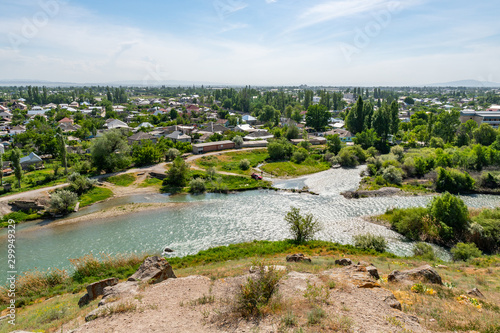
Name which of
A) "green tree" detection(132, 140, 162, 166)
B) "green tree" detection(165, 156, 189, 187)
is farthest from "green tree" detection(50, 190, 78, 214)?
"green tree" detection(132, 140, 162, 166)

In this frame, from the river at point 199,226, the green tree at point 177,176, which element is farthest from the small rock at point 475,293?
the green tree at point 177,176

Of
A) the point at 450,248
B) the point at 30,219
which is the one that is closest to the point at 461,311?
the point at 450,248

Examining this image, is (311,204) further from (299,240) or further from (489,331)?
(489,331)

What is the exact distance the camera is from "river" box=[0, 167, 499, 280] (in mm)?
19297

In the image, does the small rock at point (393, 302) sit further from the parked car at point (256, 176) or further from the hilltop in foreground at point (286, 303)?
the parked car at point (256, 176)

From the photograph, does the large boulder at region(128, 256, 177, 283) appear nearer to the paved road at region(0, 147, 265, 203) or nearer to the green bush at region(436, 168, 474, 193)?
the paved road at region(0, 147, 265, 203)

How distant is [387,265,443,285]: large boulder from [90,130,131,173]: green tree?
34.5m

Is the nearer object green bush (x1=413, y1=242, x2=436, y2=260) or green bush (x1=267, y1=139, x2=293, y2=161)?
green bush (x1=413, y1=242, x2=436, y2=260)

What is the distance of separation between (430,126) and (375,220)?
137 feet

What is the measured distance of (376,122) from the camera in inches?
2016

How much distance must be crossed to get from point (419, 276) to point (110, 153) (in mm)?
36440

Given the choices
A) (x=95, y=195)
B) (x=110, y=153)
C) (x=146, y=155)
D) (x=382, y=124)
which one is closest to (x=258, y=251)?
(x=95, y=195)

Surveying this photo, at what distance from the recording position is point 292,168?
40844 millimetres

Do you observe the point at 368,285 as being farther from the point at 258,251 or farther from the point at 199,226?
the point at 199,226
